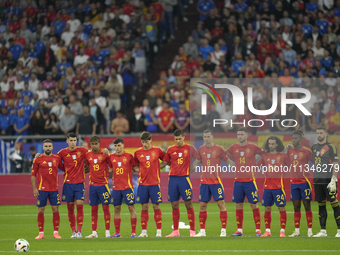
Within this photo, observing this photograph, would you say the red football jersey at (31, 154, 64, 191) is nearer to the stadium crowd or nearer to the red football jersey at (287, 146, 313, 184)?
the red football jersey at (287, 146, 313, 184)

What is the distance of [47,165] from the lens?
1374 centimetres

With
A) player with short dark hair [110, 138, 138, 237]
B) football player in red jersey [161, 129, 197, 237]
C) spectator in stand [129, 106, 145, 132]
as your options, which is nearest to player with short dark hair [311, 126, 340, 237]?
football player in red jersey [161, 129, 197, 237]

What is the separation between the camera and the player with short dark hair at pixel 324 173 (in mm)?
13039

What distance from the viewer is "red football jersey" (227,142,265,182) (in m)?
13.4

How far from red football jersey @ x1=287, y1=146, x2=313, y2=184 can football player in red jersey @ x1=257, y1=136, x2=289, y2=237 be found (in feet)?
0.65

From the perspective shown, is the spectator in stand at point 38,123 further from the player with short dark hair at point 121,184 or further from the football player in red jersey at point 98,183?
the player with short dark hair at point 121,184

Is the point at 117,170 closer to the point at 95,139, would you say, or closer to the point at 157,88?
the point at 95,139

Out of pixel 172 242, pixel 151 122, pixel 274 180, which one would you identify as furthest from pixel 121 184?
pixel 151 122

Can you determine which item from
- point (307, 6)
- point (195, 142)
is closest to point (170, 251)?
point (195, 142)

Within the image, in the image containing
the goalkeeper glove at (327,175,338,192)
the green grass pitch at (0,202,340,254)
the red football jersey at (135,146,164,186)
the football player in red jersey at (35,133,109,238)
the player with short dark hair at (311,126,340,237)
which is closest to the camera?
the green grass pitch at (0,202,340,254)

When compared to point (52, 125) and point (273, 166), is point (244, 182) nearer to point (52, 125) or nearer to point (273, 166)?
point (273, 166)

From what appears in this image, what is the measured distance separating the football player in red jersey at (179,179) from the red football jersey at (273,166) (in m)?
1.76

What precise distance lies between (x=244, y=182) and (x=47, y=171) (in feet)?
15.6

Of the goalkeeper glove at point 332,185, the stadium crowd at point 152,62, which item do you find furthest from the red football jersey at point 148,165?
the stadium crowd at point 152,62
